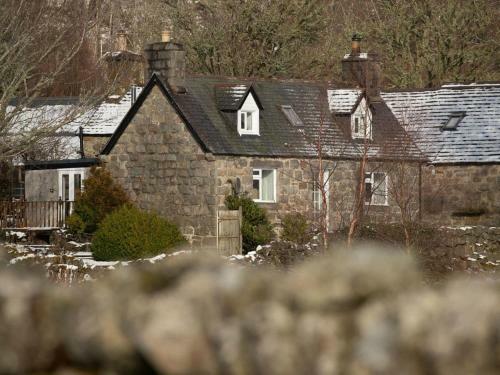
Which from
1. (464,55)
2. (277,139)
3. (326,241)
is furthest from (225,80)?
(464,55)

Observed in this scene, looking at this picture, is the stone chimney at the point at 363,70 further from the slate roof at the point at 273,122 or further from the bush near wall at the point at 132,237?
the bush near wall at the point at 132,237

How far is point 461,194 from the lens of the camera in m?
38.2

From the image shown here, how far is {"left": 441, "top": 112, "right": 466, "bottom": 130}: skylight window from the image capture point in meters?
39.0

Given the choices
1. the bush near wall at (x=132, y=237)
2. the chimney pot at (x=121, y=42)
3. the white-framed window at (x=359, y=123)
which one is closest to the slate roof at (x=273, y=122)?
the white-framed window at (x=359, y=123)

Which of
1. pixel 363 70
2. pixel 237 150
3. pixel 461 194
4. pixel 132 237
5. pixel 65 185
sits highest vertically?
pixel 363 70

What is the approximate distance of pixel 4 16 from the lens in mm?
30531

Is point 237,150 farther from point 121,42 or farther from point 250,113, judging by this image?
point 121,42

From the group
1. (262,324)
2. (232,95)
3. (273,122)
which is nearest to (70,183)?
(232,95)

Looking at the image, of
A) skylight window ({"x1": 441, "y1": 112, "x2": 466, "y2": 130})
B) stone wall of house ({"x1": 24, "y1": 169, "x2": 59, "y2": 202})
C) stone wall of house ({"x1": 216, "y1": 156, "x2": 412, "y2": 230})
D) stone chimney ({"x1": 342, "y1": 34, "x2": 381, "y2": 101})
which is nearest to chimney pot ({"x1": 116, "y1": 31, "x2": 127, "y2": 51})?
stone wall of house ({"x1": 24, "y1": 169, "x2": 59, "y2": 202})

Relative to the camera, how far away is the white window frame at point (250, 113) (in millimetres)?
35594

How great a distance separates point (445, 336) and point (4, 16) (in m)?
28.2

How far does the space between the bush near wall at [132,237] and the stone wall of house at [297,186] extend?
2825 mm

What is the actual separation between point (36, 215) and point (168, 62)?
640cm

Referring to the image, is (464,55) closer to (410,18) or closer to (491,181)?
(410,18)
